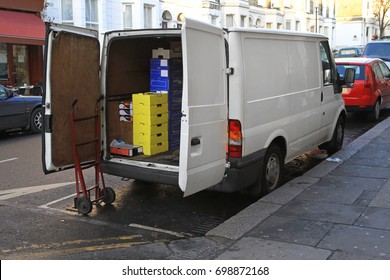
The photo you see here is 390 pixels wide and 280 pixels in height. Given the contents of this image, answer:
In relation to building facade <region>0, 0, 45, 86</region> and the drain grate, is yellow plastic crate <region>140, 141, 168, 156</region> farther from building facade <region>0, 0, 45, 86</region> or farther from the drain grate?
building facade <region>0, 0, 45, 86</region>

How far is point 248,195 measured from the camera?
610 cm

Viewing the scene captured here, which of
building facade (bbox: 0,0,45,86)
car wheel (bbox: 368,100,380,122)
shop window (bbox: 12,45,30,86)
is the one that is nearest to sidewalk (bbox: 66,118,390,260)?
car wheel (bbox: 368,100,380,122)

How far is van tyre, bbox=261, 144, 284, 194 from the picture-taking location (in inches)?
236

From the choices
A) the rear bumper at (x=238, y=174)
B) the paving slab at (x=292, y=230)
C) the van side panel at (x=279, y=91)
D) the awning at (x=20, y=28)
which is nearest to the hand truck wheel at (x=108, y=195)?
the rear bumper at (x=238, y=174)

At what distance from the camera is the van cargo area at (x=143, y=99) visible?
614 cm

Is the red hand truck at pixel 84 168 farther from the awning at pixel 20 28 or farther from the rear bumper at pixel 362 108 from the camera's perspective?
the awning at pixel 20 28

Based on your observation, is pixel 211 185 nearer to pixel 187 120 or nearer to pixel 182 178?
pixel 182 178

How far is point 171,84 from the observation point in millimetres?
6707

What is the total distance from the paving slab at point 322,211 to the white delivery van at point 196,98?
55 cm

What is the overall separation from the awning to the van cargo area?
1259 centimetres

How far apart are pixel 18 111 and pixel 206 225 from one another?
26.9 feet

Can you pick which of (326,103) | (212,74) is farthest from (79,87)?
(326,103)

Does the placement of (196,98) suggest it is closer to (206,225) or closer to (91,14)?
(206,225)

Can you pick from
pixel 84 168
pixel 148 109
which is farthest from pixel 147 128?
pixel 84 168
